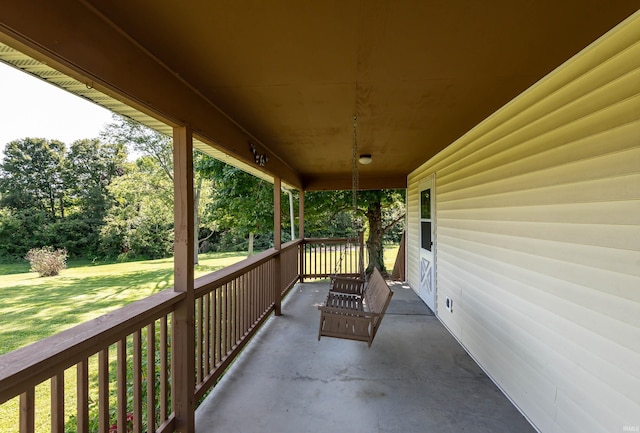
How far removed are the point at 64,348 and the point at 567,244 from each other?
269 centimetres

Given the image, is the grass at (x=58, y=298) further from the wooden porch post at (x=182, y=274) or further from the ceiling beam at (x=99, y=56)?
the ceiling beam at (x=99, y=56)

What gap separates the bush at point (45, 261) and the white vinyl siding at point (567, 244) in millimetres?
11856

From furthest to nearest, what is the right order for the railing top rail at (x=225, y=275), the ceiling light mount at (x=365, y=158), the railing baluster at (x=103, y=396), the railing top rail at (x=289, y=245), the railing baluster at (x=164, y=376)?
the railing top rail at (x=289, y=245), the ceiling light mount at (x=365, y=158), the railing top rail at (x=225, y=275), the railing baluster at (x=164, y=376), the railing baluster at (x=103, y=396)

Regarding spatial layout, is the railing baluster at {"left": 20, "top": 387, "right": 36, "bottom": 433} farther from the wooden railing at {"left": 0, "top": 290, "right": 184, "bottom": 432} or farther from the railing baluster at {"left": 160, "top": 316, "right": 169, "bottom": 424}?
the railing baluster at {"left": 160, "top": 316, "right": 169, "bottom": 424}

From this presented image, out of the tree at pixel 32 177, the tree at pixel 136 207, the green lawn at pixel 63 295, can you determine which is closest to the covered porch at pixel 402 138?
the green lawn at pixel 63 295

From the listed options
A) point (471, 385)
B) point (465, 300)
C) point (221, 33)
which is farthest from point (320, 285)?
point (221, 33)

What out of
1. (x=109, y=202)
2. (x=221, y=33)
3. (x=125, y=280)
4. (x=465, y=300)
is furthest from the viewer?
(x=109, y=202)

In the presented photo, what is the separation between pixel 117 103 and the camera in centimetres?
172

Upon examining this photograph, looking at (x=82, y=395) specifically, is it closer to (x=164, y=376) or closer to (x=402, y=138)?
(x=164, y=376)

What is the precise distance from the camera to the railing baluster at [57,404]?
46.9 inches

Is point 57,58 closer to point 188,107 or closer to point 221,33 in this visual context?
point 221,33

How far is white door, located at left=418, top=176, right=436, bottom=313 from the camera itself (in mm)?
4656

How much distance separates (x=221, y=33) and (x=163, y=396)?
2.22m

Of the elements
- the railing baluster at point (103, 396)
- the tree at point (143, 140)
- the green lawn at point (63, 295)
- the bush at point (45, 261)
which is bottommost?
the green lawn at point (63, 295)
